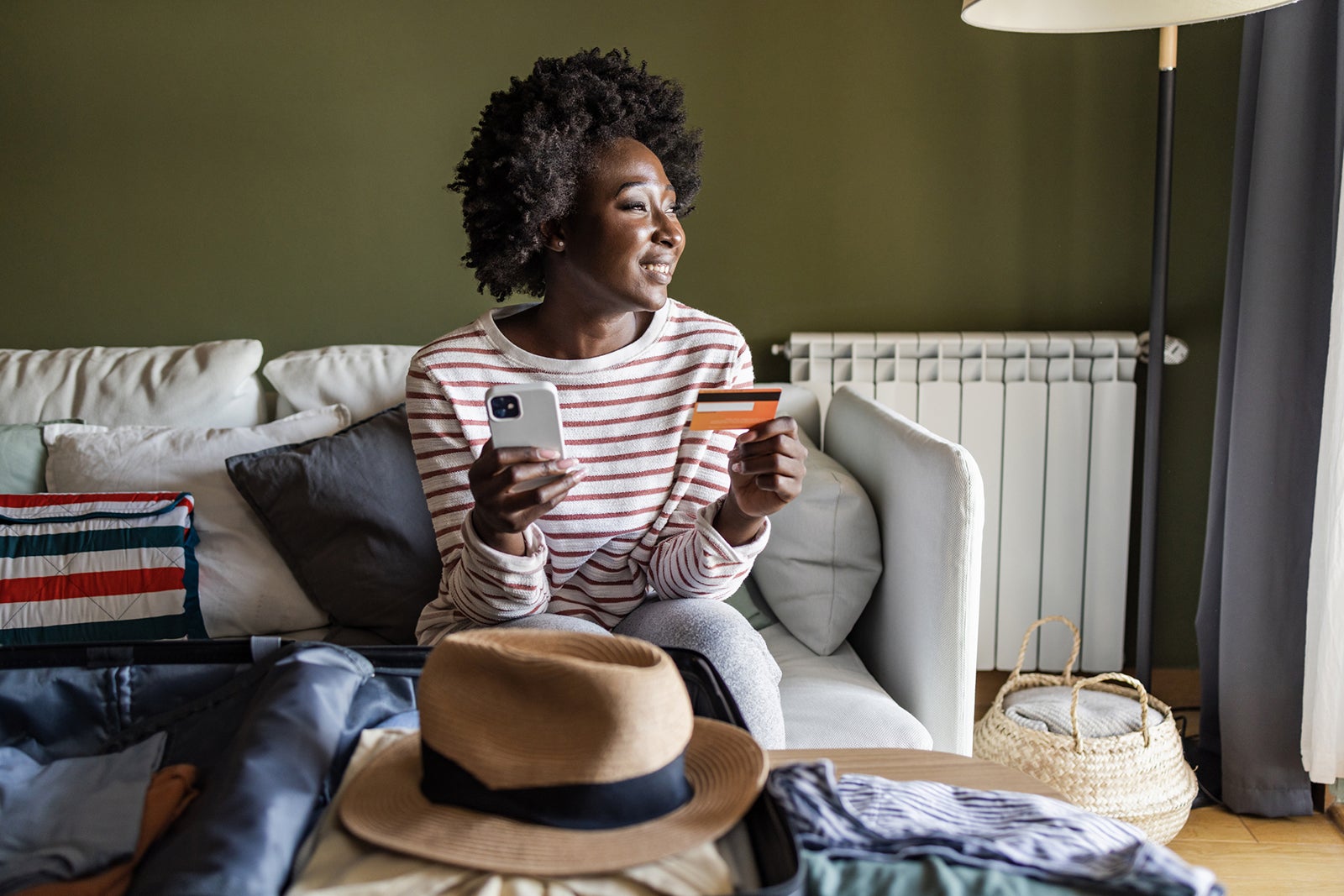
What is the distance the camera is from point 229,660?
846 millimetres

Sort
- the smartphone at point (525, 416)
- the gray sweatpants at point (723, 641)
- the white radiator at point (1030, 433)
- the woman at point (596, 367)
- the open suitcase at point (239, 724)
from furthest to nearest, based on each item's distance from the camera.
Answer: the white radiator at point (1030, 433), the woman at point (596, 367), the gray sweatpants at point (723, 641), the smartphone at point (525, 416), the open suitcase at point (239, 724)

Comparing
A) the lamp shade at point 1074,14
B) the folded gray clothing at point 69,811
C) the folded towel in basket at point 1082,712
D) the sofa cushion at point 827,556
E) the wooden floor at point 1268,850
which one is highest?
the lamp shade at point 1074,14

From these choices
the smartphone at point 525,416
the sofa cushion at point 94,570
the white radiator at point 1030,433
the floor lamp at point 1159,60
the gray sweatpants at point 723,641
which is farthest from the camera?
the white radiator at point 1030,433

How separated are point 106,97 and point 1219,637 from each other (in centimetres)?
243

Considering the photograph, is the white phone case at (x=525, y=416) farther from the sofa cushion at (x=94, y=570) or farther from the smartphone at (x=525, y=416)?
the sofa cushion at (x=94, y=570)

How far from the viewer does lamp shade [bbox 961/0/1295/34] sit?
1764 millimetres

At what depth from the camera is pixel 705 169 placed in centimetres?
229

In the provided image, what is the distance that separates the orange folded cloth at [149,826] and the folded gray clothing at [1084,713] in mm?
1473

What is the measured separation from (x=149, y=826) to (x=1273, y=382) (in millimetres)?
1857

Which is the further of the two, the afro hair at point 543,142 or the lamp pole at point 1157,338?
the lamp pole at point 1157,338

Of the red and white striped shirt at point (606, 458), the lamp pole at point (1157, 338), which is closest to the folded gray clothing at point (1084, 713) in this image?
the lamp pole at point (1157, 338)

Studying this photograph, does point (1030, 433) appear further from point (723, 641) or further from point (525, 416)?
point (525, 416)

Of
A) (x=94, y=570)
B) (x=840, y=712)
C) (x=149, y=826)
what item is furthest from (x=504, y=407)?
(x=94, y=570)

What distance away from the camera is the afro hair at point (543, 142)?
1.40 metres
